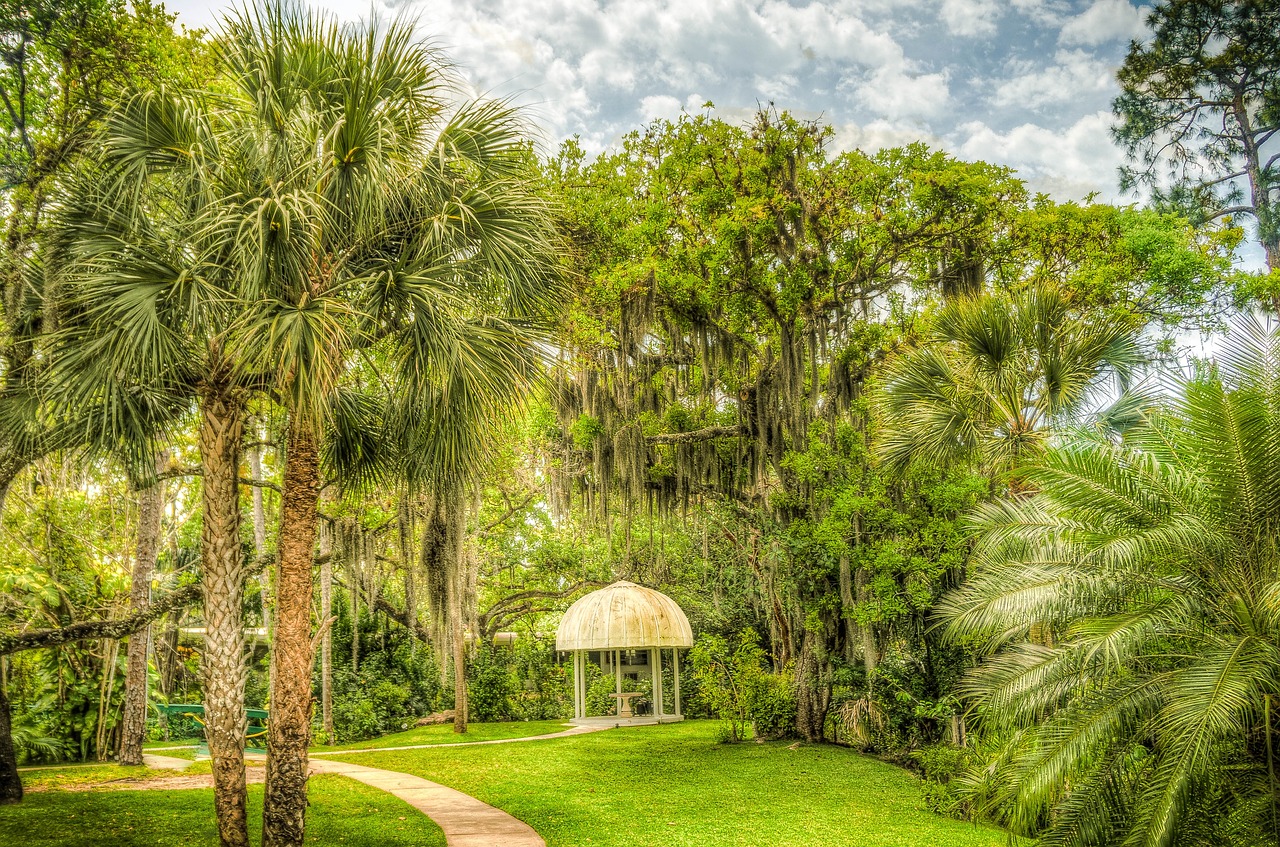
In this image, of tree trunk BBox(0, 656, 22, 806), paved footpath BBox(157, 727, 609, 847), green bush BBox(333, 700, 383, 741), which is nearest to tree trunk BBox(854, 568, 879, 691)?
paved footpath BBox(157, 727, 609, 847)

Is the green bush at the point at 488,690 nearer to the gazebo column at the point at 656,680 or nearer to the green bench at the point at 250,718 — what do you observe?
the gazebo column at the point at 656,680

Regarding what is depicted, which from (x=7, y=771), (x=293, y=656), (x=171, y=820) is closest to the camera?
(x=293, y=656)

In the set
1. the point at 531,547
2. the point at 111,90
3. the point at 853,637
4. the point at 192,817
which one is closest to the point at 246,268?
the point at 111,90

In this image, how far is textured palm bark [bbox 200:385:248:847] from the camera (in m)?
7.15

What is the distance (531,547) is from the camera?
23312 millimetres

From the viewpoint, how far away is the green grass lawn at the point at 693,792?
344 inches

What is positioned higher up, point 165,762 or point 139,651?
point 139,651

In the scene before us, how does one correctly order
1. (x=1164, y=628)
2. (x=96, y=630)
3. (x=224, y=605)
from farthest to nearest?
(x=96, y=630)
(x=224, y=605)
(x=1164, y=628)

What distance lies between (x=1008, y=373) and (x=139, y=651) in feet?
43.4

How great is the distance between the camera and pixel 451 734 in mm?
18000

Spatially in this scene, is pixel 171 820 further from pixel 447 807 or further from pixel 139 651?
pixel 139 651

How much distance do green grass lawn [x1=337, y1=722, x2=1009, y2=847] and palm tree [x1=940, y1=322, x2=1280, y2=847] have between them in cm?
243

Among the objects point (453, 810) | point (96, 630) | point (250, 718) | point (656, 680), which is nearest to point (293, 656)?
point (96, 630)

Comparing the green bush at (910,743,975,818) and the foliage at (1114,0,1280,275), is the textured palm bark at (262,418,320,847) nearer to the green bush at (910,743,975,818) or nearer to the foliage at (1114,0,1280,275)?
the green bush at (910,743,975,818)
